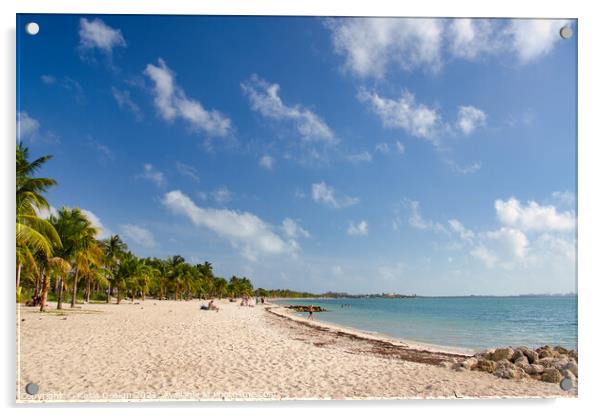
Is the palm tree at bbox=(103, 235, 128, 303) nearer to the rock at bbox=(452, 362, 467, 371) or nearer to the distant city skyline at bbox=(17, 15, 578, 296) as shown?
the distant city skyline at bbox=(17, 15, 578, 296)

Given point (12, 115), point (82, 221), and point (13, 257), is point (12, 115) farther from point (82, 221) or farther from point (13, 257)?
point (82, 221)

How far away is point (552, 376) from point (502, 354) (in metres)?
0.95

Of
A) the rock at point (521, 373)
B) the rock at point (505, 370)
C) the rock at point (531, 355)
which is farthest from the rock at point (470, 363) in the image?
the rock at point (531, 355)

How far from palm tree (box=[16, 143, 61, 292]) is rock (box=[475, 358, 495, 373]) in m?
6.01

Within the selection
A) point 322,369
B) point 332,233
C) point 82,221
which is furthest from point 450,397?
point 82,221

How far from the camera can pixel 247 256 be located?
725 cm

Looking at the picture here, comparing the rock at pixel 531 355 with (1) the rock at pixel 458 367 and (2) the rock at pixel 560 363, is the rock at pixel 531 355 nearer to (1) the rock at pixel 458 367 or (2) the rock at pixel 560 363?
(2) the rock at pixel 560 363

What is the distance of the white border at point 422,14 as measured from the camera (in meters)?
4.50

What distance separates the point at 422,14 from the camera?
193 inches

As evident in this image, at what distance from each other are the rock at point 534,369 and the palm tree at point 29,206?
6462 mm

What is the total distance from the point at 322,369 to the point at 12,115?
16.2 feet

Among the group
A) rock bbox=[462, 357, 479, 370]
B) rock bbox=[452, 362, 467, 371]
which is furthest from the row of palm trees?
rock bbox=[462, 357, 479, 370]

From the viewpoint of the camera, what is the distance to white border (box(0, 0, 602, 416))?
4.50 metres

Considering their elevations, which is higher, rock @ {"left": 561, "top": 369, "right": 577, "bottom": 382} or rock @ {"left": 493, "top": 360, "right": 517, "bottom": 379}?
rock @ {"left": 561, "top": 369, "right": 577, "bottom": 382}
